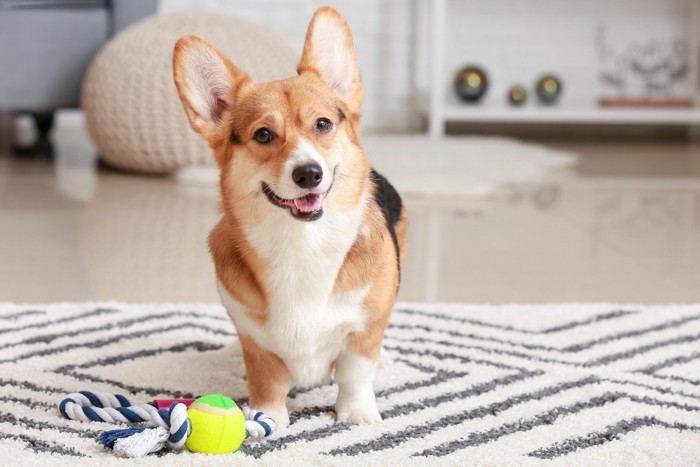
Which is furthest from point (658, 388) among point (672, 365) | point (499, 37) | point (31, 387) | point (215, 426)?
point (499, 37)

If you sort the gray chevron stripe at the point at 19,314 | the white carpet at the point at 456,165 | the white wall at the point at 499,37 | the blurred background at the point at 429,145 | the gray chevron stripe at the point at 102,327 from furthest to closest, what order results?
1. the white wall at the point at 499,37
2. the white carpet at the point at 456,165
3. the blurred background at the point at 429,145
4. the gray chevron stripe at the point at 19,314
5. the gray chevron stripe at the point at 102,327

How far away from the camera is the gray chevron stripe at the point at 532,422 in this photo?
112 centimetres

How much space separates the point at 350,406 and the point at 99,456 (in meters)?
0.30

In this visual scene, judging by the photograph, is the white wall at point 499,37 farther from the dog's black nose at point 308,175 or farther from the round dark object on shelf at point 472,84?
the dog's black nose at point 308,175

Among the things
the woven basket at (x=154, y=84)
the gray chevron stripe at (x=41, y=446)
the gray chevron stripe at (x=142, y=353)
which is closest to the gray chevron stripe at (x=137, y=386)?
the gray chevron stripe at (x=142, y=353)

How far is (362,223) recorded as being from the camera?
1233 millimetres

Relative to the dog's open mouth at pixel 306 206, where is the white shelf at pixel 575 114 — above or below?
below

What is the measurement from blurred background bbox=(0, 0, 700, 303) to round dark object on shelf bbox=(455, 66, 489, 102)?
10 mm

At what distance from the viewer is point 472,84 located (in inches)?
178

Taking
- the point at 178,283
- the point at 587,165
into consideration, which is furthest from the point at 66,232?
the point at 587,165

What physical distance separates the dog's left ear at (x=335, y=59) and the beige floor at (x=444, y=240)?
0.63 meters

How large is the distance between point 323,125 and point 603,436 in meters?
0.48

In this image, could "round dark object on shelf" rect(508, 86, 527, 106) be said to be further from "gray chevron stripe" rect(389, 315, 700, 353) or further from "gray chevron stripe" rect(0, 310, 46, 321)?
"gray chevron stripe" rect(0, 310, 46, 321)

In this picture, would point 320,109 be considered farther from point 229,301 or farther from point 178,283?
point 178,283
